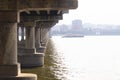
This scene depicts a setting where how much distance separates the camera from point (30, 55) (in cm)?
A: 4403

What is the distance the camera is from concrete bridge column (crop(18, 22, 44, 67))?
4298 centimetres

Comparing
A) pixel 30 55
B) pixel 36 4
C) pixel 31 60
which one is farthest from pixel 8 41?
pixel 30 55

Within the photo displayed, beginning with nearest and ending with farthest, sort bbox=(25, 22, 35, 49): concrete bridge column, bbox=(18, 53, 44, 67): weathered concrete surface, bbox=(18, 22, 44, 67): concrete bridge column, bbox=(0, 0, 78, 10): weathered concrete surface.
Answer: bbox=(0, 0, 78, 10): weathered concrete surface → bbox=(18, 53, 44, 67): weathered concrete surface → bbox=(18, 22, 44, 67): concrete bridge column → bbox=(25, 22, 35, 49): concrete bridge column

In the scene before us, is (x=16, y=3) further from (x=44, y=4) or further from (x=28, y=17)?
(x=28, y=17)

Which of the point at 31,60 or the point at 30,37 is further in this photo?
the point at 30,37

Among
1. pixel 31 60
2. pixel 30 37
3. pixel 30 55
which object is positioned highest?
pixel 30 37

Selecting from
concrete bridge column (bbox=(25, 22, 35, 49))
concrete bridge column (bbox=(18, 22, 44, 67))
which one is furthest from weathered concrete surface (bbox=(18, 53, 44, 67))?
concrete bridge column (bbox=(25, 22, 35, 49))

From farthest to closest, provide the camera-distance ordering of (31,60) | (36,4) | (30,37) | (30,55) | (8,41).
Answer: (30,37) → (30,55) → (31,60) → (36,4) → (8,41)

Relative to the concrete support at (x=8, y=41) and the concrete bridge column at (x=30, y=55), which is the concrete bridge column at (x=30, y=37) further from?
the concrete support at (x=8, y=41)

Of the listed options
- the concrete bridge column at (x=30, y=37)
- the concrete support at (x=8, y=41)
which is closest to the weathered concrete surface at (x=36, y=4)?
the concrete support at (x=8, y=41)

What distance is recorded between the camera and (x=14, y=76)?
21969 mm

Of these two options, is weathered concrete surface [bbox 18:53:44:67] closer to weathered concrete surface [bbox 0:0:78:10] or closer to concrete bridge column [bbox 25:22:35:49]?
concrete bridge column [bbox 25:22:35:49]

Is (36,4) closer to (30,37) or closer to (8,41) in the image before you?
(8,41)

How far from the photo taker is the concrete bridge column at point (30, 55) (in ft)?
141
